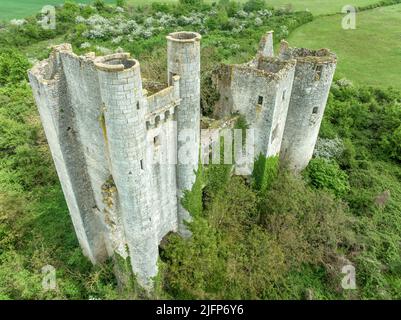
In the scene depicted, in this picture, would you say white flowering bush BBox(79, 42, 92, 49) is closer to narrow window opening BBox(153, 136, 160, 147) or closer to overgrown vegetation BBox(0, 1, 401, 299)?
overgrown vegetation BBox(0, 1, 401, 299)

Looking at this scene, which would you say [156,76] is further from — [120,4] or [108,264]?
[120,4]

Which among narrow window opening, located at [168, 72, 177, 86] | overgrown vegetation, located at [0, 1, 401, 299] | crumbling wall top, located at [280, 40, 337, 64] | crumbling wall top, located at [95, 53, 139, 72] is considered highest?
crumbling wall top, located at [95, 53, 139, 72]

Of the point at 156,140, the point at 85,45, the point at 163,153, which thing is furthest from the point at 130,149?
the point at 85,45

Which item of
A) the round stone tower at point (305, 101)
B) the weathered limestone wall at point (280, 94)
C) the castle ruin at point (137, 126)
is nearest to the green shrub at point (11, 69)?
the weathered limestone wall at point (280, 94)

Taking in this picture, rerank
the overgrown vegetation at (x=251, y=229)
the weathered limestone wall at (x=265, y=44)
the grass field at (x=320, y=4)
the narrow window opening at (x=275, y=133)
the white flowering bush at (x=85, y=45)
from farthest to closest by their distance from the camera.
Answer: the grass field at (x=320, y=4), the white flowering bush at (x=85, y=45), the weathered limestone wall at (x=265, y=44), the narrow window opening at (x=275, y=133), the overgrown vegetation at (x=251, y=229)

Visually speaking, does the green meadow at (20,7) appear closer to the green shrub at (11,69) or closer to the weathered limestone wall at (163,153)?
the green shrub at (11,69)

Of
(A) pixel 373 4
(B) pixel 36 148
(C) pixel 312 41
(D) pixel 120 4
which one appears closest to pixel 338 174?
(B) pixel 36 148

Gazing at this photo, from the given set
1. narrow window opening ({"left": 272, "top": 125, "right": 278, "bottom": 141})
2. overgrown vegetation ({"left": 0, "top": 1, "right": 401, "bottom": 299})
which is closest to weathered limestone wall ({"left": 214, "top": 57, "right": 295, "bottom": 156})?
narrow window opening ({"left": 272, "top": 125, "right": 278, "bottom": 141})
